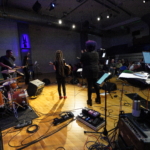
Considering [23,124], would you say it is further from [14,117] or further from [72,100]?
[72,100]

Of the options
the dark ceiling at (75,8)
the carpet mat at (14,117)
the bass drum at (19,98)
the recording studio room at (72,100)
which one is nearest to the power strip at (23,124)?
the recording studio room at (72,100)

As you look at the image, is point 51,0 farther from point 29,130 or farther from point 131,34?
point 131,34

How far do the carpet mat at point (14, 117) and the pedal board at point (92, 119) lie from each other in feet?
3.75

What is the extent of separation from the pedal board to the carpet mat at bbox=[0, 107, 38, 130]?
1.14m

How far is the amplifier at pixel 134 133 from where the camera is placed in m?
0.93

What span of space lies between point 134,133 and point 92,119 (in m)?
1.13

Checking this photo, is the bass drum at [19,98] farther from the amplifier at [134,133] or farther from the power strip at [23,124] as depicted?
the amplifier at [134,133]

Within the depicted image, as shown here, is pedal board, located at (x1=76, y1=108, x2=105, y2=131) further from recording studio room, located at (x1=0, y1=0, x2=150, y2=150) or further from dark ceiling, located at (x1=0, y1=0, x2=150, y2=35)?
dark ceiling, located at (x1=0, y1=0, x2=150, y2=35)

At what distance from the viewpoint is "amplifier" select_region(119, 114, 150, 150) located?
93 cm

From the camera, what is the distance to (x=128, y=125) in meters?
1.18

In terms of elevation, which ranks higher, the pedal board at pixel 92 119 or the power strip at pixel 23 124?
the pedal board at pixel 92 119

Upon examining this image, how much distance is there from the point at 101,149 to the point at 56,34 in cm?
1038

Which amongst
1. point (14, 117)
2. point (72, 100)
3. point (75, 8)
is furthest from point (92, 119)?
point (75, 8)

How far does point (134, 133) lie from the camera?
1.04 meters
